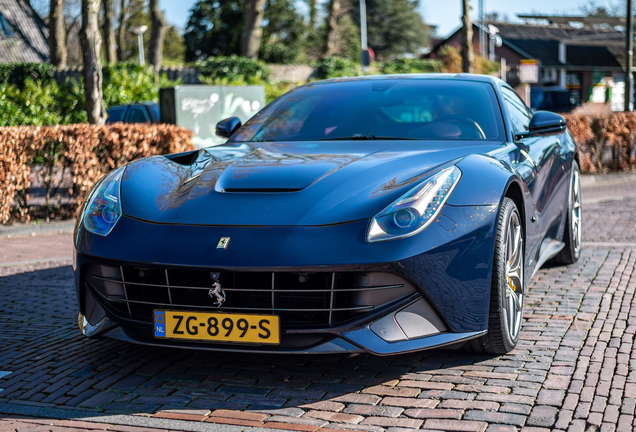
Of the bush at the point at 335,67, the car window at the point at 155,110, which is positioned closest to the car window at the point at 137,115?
the car window at the point at 155,110

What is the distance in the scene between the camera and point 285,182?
358 centimetres

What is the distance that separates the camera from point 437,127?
14.9ft

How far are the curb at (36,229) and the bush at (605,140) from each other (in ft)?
27.0

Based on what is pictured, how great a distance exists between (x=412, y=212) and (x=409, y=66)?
32645mm

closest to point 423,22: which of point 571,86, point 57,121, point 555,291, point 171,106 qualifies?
point 571,86

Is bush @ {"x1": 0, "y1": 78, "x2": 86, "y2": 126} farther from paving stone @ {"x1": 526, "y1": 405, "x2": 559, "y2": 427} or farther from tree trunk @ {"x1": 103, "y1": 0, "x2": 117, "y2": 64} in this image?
paving stone @ {"x1": 526, "y1": 405, "x2": 559, "y2": 427}

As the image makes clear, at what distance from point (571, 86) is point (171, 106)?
4842cm

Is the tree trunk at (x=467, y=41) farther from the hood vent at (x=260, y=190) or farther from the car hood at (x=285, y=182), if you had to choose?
the hood vent at (x=260, y=190)

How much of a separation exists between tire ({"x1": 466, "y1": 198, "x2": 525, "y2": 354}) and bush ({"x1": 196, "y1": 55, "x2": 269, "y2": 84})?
24.0 meters

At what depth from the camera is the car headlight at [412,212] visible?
3219 mm

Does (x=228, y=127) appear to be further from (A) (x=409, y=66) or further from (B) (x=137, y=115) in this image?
(A) (x=409, y=66)

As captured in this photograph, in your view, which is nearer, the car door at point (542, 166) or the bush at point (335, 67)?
the car door at point (542, 166)

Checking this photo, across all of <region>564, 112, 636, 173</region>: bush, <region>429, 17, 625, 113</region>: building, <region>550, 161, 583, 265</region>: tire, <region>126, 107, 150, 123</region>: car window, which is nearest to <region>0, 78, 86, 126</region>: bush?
<region>126, 107, 150, 123</region>: car window

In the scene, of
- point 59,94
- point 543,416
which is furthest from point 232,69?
point 543,416
